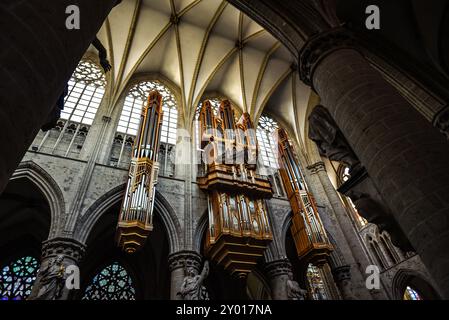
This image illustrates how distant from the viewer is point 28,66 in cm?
189

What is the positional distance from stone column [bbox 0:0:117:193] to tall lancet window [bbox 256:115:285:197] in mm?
10664

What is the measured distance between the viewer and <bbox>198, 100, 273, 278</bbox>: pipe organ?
8289mm

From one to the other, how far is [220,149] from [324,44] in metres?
6.33

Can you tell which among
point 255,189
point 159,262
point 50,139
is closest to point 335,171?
point 255,189

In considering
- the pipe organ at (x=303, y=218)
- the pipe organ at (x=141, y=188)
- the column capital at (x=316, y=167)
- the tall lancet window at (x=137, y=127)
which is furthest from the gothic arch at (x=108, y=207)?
the column capital at (x=316, y=167)

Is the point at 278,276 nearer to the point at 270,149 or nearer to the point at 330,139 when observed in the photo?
the point at 330,139

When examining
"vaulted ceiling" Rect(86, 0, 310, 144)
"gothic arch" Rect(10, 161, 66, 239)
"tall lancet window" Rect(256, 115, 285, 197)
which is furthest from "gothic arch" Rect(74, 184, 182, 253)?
"vaulted ceiling" Rect(86, 0, 310, 144)

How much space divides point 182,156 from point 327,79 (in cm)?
768

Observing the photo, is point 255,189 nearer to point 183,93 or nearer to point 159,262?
point 159,262

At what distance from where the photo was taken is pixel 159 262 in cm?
1147

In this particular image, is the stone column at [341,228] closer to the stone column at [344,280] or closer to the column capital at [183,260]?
the stone column at [344,280]

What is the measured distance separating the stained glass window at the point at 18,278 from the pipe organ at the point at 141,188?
14.7ft

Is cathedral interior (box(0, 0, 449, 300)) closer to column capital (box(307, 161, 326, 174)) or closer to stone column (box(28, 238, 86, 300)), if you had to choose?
stone column (box(28, 238, 86, 300))

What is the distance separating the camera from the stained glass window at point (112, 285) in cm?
1020
